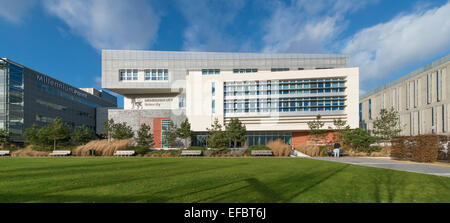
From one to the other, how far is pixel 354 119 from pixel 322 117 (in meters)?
4.55

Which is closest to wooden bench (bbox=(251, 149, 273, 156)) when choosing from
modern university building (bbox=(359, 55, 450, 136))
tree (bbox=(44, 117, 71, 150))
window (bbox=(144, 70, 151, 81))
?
tree (bbox=(44, 117, 71, 150))

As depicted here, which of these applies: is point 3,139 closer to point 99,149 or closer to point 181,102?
point 99,149

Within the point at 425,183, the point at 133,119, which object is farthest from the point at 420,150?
the point at 133,119

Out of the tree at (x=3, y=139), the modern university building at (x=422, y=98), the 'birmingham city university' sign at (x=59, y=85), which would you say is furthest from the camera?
the 'birmingham city university' sign at (x=59, y=85)

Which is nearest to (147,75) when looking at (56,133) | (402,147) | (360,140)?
(56,133)

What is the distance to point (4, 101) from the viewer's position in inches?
1395

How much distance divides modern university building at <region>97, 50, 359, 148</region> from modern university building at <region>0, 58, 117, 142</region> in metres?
18.5

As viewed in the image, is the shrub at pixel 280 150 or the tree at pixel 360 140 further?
the tree at pixel 360 140

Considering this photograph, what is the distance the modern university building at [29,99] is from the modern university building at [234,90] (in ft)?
60.8

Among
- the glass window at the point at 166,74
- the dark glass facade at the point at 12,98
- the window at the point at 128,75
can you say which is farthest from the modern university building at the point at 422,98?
the dark glass facade at the point at 12,98

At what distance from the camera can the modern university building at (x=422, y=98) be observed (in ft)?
129

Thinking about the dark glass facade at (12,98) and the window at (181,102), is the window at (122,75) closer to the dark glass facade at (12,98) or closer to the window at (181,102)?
the window at (181,102)
